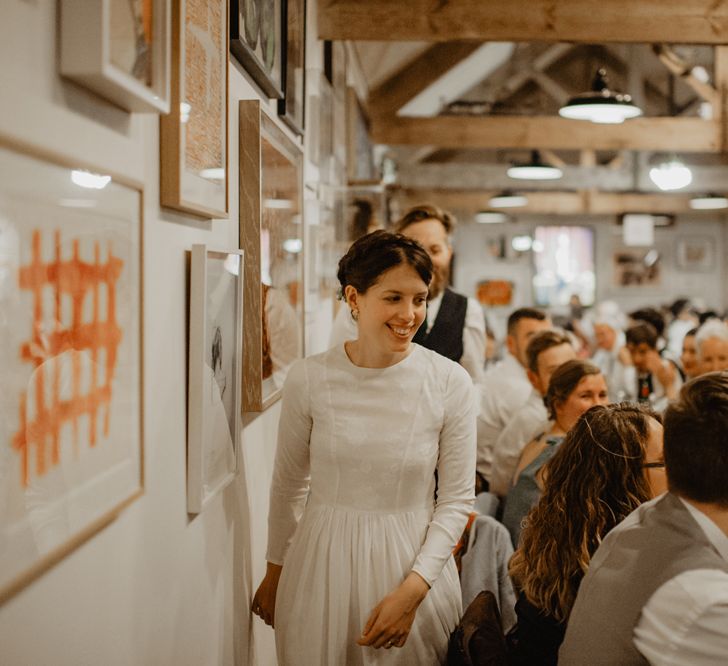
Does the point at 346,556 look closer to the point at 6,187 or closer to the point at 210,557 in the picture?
the point at 210,557

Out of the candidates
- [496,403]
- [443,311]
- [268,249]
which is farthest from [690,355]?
[268,249]

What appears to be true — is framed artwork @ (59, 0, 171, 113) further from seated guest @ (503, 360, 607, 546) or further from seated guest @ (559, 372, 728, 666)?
seated guest @ (503, 360, 607, 546)

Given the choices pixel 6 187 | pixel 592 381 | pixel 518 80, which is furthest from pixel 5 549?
pixel 518 80

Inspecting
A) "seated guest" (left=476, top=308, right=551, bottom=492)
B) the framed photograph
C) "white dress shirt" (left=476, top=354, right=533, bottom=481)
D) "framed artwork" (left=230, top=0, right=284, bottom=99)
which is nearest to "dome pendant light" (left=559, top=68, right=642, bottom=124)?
"seated guest" (left=476, top=308, right=551, bottom=492)

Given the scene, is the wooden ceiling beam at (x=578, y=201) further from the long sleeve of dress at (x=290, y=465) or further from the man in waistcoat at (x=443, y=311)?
the long sleeve of dress at (x=290, y=465)

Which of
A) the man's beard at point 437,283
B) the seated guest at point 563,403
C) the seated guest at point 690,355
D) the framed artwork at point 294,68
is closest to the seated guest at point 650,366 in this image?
the seated guest at point 690,355

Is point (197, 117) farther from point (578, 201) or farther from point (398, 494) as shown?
point (578, 201)

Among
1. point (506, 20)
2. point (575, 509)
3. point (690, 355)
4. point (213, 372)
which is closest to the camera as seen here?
point (213, 372)

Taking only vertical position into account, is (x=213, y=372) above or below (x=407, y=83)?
below

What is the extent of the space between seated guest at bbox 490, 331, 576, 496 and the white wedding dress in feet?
4.39

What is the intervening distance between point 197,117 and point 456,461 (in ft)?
2.99

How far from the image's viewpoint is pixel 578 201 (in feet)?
47.4

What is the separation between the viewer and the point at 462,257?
652 inches

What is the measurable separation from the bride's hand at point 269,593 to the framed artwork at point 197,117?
0.84 meters
